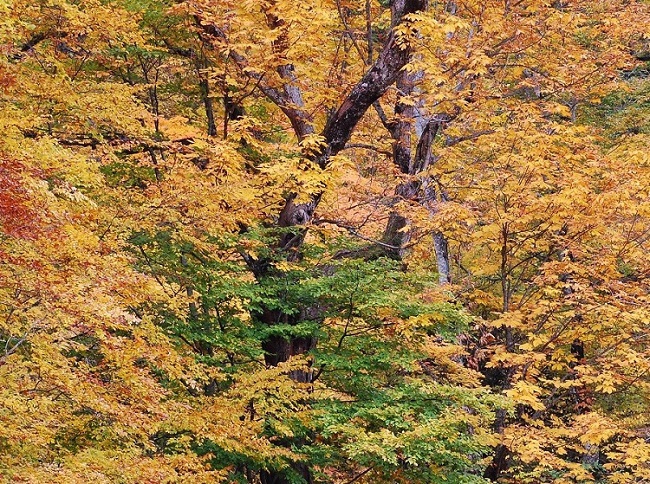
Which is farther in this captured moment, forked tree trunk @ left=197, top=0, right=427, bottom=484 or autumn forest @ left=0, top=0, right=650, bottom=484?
forked tree trunk @ left=197, top=0, right=427, bottom=484

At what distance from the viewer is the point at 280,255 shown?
905cm

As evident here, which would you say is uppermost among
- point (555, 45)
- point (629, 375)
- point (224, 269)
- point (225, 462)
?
point (555, 45)

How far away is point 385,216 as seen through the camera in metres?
11.3

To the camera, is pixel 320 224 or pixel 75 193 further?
pixel 320 224

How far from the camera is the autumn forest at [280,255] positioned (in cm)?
522

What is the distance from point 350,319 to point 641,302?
4.74 metres

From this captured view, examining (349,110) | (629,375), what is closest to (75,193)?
(349,110)

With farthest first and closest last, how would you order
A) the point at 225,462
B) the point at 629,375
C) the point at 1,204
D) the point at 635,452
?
the point at 629,375
the point at 635,452
the point at 225,462
the point at 1,204

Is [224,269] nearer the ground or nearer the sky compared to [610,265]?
nearer the ground

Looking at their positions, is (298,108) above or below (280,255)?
above

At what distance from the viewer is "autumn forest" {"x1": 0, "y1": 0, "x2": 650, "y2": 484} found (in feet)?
17.1

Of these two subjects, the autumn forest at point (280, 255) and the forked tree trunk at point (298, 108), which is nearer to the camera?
the autumn forest at point (280, 255)

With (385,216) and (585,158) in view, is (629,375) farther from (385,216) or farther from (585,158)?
(385,216)

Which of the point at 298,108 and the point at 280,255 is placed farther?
the point at 298,108
